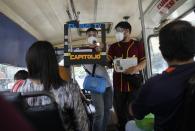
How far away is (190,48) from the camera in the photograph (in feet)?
5.26

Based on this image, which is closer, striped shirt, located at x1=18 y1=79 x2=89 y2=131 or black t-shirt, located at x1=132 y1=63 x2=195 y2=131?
black t-shirt, located at x1=132 y1=63 x2=195 y2=131

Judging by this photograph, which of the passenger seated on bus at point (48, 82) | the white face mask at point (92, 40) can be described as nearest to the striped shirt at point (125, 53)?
the white face mask at point (92, 40)

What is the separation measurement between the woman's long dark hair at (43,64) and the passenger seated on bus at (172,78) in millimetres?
659

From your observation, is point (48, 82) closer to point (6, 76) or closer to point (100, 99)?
point (100, 99)

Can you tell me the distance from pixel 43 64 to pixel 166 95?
2.72 ft

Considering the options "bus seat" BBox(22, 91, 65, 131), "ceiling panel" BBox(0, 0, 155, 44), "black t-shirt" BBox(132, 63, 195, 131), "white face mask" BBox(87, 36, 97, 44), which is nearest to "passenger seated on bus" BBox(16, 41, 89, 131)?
"bus seat" BBox(22, 91, 65, 131)

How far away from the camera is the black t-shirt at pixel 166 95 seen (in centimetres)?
156

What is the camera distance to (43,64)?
6.70 feet

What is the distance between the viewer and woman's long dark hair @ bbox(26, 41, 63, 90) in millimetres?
2041

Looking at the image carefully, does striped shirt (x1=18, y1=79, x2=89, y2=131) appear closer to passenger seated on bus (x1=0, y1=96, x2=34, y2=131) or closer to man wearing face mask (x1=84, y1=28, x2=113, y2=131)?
man wearing face mask (x1=84, y1=28, x2=113, y2=131)

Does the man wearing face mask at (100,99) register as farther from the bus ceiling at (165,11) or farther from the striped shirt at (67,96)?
the striped shirt at (67,96)

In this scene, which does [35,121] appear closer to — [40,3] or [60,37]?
[40,3]

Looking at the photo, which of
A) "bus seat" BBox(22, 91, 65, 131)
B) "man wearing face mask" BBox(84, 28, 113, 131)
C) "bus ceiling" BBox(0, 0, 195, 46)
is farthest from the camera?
"bus ceiling" BBox(0, 0, 195, 46)

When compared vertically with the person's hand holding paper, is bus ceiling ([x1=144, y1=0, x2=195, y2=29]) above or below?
above
